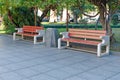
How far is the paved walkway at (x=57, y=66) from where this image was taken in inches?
212

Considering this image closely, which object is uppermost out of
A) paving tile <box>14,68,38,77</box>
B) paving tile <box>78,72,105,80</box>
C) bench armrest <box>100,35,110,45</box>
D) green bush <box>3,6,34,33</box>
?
green bush <box>3,6,34,33</box>

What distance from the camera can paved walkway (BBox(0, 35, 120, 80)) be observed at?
17.6ft

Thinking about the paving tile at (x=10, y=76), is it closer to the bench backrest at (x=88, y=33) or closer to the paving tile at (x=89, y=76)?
the paving tile at (x=89, y=76)

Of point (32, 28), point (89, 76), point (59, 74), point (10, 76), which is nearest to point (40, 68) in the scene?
point (59, 74)

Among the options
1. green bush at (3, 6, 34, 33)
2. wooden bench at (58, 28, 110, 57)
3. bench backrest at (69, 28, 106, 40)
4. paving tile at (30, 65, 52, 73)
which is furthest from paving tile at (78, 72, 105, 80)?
green bush at (3, 6, 34, 33)

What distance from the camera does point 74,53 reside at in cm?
830

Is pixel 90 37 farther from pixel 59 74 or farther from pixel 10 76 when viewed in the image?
pixel 10 76

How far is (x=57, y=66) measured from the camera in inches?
250

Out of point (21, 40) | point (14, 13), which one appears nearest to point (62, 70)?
point (21, 40)

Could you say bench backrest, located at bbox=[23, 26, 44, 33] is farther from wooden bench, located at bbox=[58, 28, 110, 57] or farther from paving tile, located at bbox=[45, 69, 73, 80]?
paving tile, located at bbox=[45, 69, 73, 80]

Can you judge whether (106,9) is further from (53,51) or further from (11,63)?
(11,63)

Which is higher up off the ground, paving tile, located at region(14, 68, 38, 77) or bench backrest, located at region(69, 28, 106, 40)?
bench backrest, located at region(69, 28, 106, 40)

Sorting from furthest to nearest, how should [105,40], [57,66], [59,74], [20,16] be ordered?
[20,16], [105,40], [57,66], [59,74]

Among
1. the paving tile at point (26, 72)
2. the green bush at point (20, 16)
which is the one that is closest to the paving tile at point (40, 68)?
the paving tile at point (26, 72)
